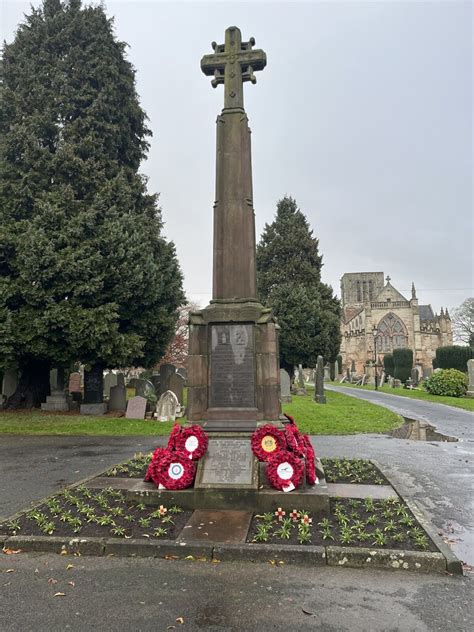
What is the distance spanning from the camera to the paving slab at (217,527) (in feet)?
15.2

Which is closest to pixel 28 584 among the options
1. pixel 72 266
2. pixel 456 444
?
pixel 456 444

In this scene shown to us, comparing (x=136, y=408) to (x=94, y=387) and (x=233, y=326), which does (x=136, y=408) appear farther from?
(x=233, y=326)

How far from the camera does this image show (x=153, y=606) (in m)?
3.50

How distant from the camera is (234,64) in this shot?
7.98 m

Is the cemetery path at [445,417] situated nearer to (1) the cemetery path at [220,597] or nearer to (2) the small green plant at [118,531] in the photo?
(1) the cemetery path at [220,597]

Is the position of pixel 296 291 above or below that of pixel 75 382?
above

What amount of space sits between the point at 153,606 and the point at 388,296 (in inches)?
2936

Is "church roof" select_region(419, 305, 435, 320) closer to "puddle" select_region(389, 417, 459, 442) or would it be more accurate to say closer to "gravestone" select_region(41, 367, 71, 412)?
"puddle" select_region(389, 417, 459, 442)

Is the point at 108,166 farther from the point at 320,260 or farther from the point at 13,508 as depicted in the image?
the point at 320,260

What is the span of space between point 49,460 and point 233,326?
5417 mm

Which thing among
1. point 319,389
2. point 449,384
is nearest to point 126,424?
point 319,389

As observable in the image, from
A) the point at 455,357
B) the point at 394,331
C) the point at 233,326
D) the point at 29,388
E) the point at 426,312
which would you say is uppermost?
the point at 426,312

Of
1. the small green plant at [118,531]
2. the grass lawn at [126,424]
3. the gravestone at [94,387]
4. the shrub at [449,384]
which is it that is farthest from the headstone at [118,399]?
the shrub at [449,384]

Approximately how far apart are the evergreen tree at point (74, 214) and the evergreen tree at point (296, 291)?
1123 centimetres
